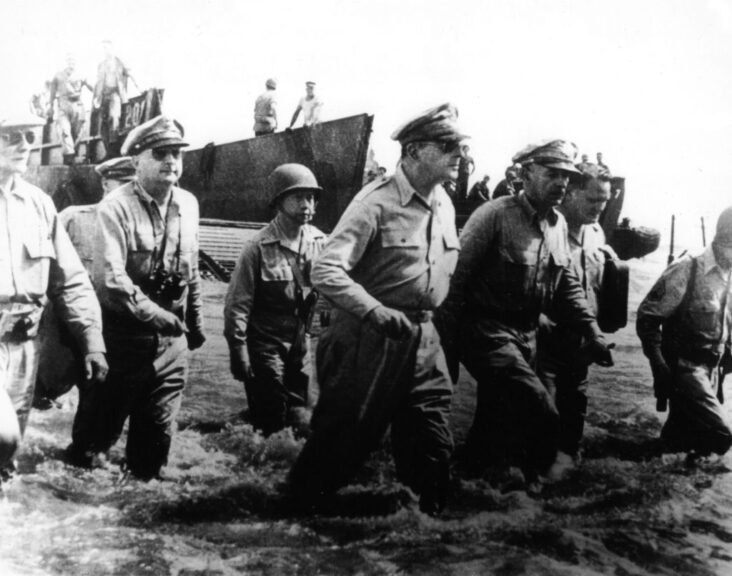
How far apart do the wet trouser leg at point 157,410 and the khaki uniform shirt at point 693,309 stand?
291cm

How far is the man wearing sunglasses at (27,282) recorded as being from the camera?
12.1 ft

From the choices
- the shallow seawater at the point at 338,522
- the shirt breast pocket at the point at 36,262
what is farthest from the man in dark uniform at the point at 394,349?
the shirt breast pocket at the point at 36,262

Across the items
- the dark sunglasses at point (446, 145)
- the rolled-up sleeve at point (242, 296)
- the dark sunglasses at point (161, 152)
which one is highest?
the dark sunglasses at point (446, 145)

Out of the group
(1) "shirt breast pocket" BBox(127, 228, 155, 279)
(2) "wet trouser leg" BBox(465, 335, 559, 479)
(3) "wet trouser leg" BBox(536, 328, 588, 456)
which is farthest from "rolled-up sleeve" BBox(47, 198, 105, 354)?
(3) "wet trouser leg" BBox(536, 328, 588, 456)

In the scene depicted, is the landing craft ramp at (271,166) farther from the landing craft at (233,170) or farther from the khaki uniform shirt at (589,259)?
the khaki uniform shirt at (589,259)

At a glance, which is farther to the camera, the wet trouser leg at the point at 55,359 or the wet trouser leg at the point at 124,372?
the wet trouser leg at the point at 124,372

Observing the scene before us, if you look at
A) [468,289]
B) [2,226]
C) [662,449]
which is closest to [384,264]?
[468,289]

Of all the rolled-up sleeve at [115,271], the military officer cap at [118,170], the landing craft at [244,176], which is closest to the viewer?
the rolled-up sleeve at [115,271]

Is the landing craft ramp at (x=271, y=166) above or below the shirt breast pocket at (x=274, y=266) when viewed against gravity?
above

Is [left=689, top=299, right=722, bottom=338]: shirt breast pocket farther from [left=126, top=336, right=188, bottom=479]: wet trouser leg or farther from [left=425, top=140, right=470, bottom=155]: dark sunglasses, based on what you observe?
[left=126, top=336, right=188, bottom=479]: wet trouser leg

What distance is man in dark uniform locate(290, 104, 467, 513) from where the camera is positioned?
3.95 m

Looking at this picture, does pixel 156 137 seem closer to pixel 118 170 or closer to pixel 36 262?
pixel 36 262

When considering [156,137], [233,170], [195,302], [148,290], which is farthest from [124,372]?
[233,170]

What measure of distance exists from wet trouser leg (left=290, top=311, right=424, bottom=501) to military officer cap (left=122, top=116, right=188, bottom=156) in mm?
1323
